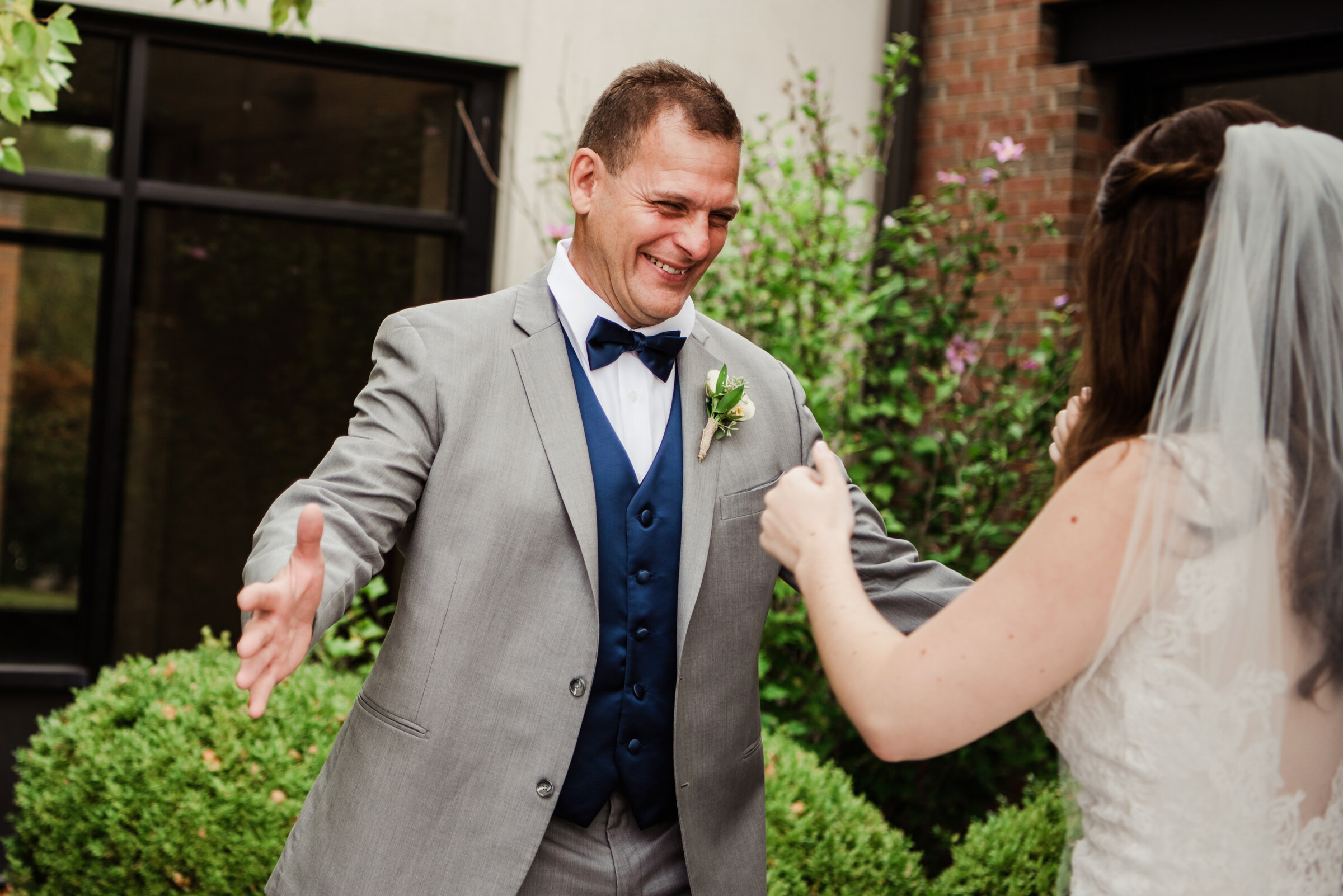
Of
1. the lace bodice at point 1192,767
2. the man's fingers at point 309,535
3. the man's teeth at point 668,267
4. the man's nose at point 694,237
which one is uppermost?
the man's nose at point 694,237

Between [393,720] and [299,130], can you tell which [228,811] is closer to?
[393,720]

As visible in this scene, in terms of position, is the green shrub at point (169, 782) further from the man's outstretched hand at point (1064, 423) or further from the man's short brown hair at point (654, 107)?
the man's outstretched hand at point (1064, 423)

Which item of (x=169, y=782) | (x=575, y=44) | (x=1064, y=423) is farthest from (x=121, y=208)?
(x=1064, y=423)

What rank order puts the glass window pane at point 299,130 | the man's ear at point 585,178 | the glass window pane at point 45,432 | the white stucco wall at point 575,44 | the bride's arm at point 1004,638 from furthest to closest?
the glass window pane at point 45,432
the white stucco wall at point 575,44
the glass window pane at point 299,130
the man's ear at point 585,178
the bride's arm at point 1004,638

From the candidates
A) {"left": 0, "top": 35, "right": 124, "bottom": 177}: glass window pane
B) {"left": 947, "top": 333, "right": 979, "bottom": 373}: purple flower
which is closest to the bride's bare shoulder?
{"left": 947, "top": 333, "right": 979, "bottom": 373}: purple flower

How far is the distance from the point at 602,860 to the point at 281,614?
76cm

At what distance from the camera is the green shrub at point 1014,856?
3.54 meters

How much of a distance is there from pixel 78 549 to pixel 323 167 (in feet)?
6.26

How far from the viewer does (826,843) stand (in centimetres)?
380

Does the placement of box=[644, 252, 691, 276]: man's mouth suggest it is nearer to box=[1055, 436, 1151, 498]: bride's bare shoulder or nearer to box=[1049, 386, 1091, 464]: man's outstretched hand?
box=[1049, 386, 1091, 464]: man's outstretched hand

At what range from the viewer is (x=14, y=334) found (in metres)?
5.93

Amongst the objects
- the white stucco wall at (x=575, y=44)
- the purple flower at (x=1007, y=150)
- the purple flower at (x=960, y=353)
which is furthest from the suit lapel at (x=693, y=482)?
the white stucco wall at (x=575, y=44)

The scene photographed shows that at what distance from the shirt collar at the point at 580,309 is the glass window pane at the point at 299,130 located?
3.42 meters

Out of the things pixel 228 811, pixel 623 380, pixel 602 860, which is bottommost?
pixel 228 811
